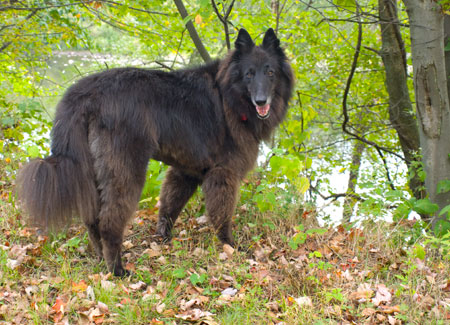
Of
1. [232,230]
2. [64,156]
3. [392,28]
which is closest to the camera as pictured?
[64,156]

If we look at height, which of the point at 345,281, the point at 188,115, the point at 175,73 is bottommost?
the point at 345,281

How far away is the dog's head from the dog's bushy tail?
157cm

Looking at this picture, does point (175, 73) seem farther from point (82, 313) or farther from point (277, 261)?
point (82, 313)

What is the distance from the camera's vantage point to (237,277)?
365cm

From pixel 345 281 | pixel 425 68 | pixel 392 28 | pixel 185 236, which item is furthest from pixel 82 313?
pixel 392 28

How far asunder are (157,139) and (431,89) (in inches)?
121

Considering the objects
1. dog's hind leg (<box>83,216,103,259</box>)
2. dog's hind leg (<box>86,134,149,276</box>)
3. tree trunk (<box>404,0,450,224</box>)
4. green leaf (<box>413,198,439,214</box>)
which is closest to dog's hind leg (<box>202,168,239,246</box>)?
dog's hind leg (<box>86,134,149,276</box>)

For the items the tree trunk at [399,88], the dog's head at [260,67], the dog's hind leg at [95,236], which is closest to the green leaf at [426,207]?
the dog's head at [260,67]

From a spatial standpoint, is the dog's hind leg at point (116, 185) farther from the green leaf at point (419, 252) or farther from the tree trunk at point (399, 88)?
the tree trunk at point (399, 88)

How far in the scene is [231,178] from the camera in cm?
415

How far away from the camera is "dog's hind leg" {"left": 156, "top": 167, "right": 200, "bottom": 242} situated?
4.55 m

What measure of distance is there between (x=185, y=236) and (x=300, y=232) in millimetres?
1250

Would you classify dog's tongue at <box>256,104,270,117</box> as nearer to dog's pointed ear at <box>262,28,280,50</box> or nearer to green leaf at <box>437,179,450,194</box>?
dog's pointed ear at <box>262,28,280,50</box>

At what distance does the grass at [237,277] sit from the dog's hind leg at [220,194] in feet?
0.89
